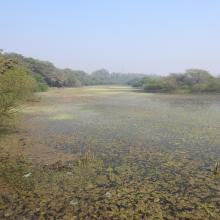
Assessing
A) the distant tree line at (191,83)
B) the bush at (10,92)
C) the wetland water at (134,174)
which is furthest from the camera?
the distant tree line at (191,83)

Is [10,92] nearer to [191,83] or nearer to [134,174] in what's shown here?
[134,174]

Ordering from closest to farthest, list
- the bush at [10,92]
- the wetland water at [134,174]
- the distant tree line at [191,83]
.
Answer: the wetland water at [134,174], the bush at [10,92], the distant tree line at [191,83]

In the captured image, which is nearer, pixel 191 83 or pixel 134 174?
pixel 134 174

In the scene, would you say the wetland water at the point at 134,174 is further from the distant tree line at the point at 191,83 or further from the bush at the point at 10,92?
the distant tree line at the point at 191,83

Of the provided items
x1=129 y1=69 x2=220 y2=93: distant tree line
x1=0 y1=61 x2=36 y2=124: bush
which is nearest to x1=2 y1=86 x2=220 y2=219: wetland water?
x1=0 y1=61 x2=36 y2=124: bush

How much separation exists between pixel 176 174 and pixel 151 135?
5.53 metres

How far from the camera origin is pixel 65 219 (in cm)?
557

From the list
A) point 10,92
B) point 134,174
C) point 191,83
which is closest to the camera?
point 134,174

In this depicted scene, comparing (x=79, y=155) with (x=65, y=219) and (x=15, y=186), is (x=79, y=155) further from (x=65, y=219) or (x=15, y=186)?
(x=65, y=219)

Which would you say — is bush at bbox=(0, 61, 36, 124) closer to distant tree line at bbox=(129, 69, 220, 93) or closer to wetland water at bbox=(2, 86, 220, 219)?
wetland water at bbox=(2, 86, 220, 219)

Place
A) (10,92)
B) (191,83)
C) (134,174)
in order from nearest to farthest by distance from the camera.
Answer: (134,174) < (10,92) < (191,83)

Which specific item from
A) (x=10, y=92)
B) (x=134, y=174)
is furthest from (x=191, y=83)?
(x=134, y=174)

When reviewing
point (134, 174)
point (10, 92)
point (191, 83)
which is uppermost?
point (10, 92)

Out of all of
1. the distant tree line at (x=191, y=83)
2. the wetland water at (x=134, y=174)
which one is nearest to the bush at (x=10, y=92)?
the wetland water at (x=134, y=174)
